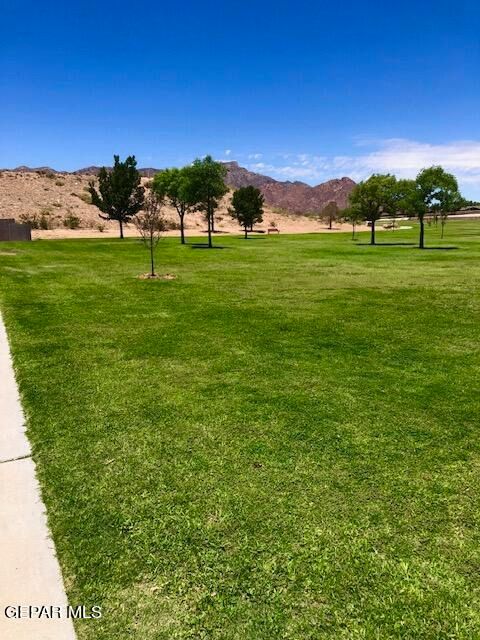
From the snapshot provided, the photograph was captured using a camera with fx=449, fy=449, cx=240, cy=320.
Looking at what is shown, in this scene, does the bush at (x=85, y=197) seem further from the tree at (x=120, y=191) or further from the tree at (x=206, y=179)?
the tree at (x=206, y=179)

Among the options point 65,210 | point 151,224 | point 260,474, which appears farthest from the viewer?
point 65,210

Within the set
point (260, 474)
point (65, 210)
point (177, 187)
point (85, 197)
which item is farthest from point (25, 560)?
point (85, 197)

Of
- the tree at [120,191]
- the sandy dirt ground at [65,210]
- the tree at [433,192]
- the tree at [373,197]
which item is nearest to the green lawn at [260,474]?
the tree at [433,192]

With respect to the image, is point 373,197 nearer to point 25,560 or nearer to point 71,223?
point 71,223

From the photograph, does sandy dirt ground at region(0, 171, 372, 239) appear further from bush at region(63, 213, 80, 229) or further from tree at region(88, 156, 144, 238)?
tree at region(88, 156, 144, 238)

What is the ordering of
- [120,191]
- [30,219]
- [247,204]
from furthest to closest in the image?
[30,219]
[247,204]
[120,191]

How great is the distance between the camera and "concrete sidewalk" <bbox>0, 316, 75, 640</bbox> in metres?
2.95

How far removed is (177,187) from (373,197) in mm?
19804

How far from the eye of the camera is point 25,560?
3.48 m

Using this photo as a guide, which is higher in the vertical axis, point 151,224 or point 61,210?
point 61,210

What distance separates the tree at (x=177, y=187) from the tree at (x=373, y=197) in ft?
58.3

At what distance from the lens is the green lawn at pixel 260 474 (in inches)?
122

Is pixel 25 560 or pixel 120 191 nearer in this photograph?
pixel 25 560

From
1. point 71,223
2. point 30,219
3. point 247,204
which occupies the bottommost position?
point 71,223
